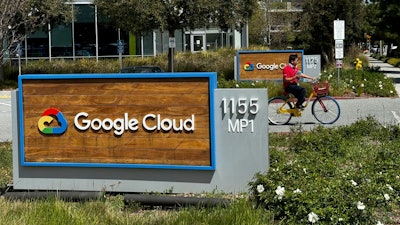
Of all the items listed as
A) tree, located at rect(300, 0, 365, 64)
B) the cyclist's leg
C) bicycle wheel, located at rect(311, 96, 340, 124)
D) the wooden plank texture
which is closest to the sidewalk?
tree, located at rect(300, 0, 365, 64)

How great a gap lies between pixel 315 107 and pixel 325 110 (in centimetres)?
25

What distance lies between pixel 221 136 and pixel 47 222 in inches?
85.6

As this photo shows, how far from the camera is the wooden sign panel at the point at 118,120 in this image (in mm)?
7152

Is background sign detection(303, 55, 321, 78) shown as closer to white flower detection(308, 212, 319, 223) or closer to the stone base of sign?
the stone base of sign

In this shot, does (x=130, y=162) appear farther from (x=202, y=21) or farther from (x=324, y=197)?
(x=202, y=21)

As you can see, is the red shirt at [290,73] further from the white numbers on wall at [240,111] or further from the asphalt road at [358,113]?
the white numbers on wall at [240,111]

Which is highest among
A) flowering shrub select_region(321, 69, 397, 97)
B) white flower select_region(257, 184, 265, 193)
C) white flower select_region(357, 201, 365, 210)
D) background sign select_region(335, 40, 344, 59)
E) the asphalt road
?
background sign select_region(335, 40, 344, 59)

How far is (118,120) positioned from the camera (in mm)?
7395

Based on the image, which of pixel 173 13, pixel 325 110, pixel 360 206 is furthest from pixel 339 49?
pixel 360 206

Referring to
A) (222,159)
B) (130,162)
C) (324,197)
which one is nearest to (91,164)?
(130,162)

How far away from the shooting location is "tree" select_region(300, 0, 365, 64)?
128ft

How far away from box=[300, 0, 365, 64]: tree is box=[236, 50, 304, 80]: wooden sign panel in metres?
13.9

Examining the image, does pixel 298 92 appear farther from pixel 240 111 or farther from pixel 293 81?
pixel 240 111

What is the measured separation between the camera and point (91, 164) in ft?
24.4
